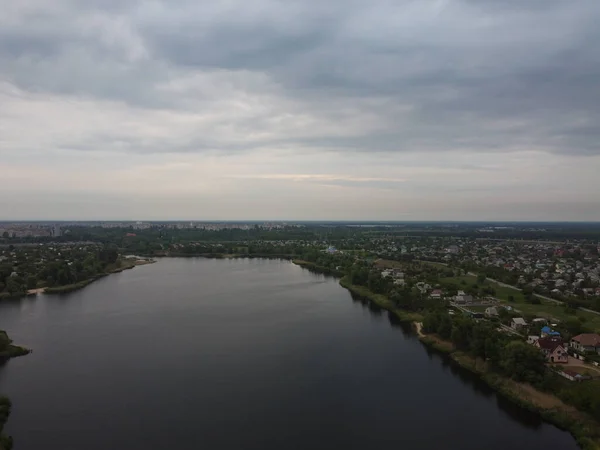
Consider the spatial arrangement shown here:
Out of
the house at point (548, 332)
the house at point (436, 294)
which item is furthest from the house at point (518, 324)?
the house at point (436, 294)

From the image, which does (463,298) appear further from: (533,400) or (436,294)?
(533,400)

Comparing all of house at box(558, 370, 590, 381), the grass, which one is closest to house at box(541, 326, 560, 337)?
house at box(558, 370, 590, 381)

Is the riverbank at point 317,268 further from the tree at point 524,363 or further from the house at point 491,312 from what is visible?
the tree at point 524,363

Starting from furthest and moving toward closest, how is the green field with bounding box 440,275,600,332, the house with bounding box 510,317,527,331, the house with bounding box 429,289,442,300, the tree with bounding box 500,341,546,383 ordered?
1. the house with bounding box 429,289,442,300
2. the green field with bounding box 440,275,600,332
3. the house with bounding box 510,317,527,331
4. the tree with bounding box 500,341,546,383

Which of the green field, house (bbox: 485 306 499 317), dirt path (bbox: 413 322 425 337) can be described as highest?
house (bbox: 485 306 499 317)

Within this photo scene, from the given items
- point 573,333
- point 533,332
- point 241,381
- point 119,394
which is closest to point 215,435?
point 241,381

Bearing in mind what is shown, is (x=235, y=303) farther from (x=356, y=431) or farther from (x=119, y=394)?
(x=356, y=431)

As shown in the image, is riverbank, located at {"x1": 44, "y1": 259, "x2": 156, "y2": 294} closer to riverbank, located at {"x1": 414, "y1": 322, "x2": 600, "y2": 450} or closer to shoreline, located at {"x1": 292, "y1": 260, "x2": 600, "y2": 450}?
shoreline, located at {"x1": 292, "y1": 260, "x2": 600, "y2": 450}
